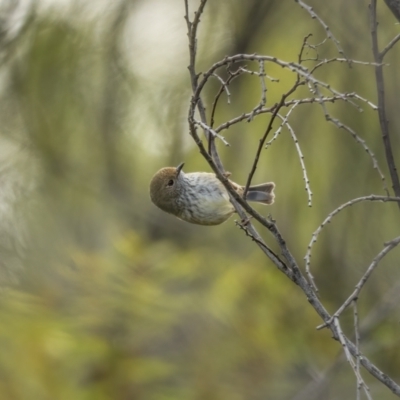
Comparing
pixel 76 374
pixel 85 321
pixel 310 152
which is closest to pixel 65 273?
pixel 85 321

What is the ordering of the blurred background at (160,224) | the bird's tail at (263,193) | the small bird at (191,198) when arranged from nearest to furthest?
the small bird at (191,198) → the bird's tail at (263,193) → the blurred background at (160,224)

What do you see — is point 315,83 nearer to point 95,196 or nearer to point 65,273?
point 65,273

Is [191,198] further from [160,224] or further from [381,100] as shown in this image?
[160,224]

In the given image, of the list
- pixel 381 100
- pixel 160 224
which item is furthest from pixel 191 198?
pixel 160 224

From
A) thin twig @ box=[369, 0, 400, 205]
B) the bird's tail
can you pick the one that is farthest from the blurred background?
thin twig @ box=[369, 0, 400, 205]

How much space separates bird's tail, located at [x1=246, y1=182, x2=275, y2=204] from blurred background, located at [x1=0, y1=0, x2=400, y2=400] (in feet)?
3.43

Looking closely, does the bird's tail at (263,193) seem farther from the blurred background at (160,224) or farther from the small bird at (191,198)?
the blurred background at (160,224)

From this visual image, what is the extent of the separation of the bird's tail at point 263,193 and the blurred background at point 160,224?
1046 mm

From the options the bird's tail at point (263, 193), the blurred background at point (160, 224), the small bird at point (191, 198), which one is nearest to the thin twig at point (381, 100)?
the small bird at point (191, 198)

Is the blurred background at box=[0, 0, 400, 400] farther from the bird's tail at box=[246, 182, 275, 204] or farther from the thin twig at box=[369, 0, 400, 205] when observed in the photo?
the thin twig at box=[369, 0, 400, 205]

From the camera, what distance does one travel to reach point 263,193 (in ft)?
16.3

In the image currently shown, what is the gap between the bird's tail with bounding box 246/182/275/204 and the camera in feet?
16.3

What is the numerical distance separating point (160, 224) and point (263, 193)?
229 cm

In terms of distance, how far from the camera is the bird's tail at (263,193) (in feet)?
16.3
